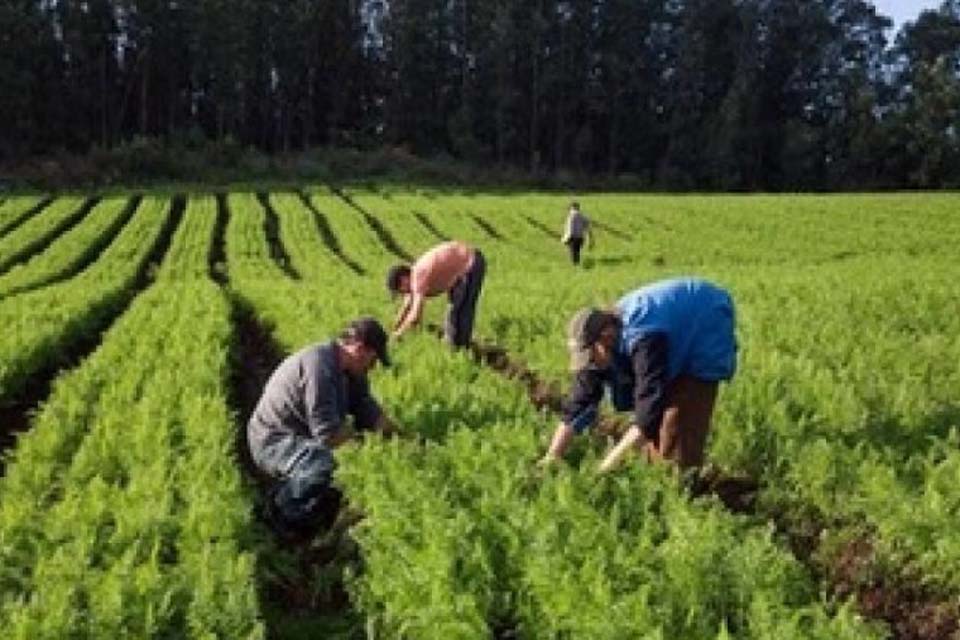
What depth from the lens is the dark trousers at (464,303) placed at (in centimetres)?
1280

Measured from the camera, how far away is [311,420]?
319 inches

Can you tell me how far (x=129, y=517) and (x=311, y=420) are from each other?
1.57 metres

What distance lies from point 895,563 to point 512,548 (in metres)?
2.21

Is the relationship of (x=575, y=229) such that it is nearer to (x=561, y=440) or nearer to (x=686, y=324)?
(x=686, y=324)

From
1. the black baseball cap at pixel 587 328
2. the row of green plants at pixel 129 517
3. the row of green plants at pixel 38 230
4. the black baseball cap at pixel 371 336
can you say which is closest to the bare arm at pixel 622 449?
the black baseball cap at pixel 587 328

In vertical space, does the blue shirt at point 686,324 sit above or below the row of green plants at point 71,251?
above

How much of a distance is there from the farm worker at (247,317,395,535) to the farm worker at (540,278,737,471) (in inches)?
54.4

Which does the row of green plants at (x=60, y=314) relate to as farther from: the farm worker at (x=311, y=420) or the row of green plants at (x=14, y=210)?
the row of green plants at (x=14, y=210)

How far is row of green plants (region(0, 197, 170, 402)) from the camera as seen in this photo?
13.9 metres

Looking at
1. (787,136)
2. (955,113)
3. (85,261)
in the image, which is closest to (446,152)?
(787,136)

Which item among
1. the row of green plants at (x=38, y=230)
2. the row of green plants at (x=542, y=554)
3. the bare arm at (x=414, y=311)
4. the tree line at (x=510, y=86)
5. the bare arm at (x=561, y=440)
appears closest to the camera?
the row of green plants at (x=542, y=554)

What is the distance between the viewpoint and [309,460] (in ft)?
26.2

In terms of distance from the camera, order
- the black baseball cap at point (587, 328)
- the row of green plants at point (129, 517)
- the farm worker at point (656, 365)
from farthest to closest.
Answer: the farm worker at point (656, 365)
the black baseball cap at point (587, 328)
the row of green plants at point (129, 517)

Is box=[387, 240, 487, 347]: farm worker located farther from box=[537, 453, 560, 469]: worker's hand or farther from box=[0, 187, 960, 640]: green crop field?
box=[537, 453, 560, 469]: worker's hand
